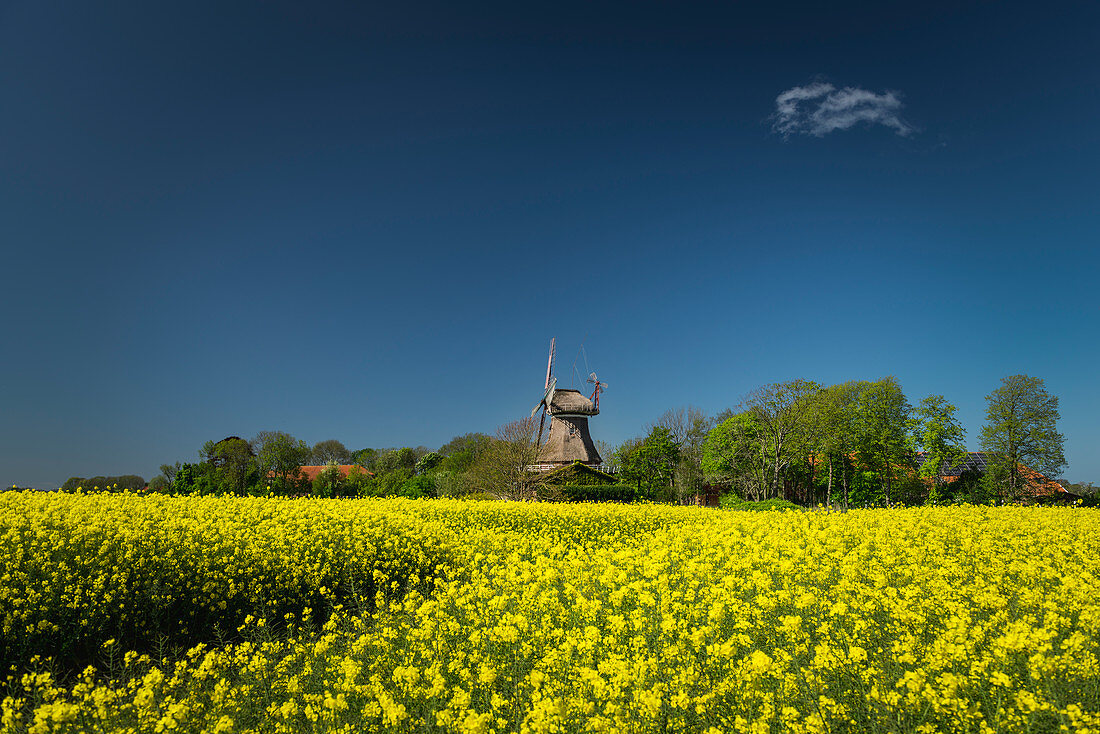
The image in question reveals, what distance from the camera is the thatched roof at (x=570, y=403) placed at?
47.8m

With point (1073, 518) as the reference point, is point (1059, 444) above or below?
above

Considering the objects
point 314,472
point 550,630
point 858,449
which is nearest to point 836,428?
point 858,449

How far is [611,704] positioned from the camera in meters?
3.25

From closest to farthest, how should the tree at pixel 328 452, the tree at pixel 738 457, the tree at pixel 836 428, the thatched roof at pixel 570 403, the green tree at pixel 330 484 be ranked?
the tree at pixel 836 428 < the tree at pixel 738 457 < the green tree at pixel 330 484 < the thatched roof at pixel 570 403 < the tree at pixel 328 452

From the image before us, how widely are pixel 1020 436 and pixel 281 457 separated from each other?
52800mm

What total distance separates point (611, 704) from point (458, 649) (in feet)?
5.45

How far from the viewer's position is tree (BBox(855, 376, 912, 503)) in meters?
39.4

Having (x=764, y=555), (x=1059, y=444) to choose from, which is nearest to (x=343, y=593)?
(x=764, y=555)

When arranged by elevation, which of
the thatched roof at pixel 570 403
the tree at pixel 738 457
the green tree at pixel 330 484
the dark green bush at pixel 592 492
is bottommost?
the green tree at pixel 330 484

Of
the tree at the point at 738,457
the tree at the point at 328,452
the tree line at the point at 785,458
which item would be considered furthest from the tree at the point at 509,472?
the tree at the point at 328,452

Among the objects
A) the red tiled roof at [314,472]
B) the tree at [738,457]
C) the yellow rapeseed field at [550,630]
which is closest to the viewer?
the yellow rapeseed field at [550,630]

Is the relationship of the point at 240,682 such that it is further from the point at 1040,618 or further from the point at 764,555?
the point at 1040,618

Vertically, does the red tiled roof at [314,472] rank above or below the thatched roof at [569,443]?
below

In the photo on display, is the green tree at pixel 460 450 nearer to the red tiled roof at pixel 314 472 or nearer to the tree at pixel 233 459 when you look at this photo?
the red tiled roof at pixel 314 472
